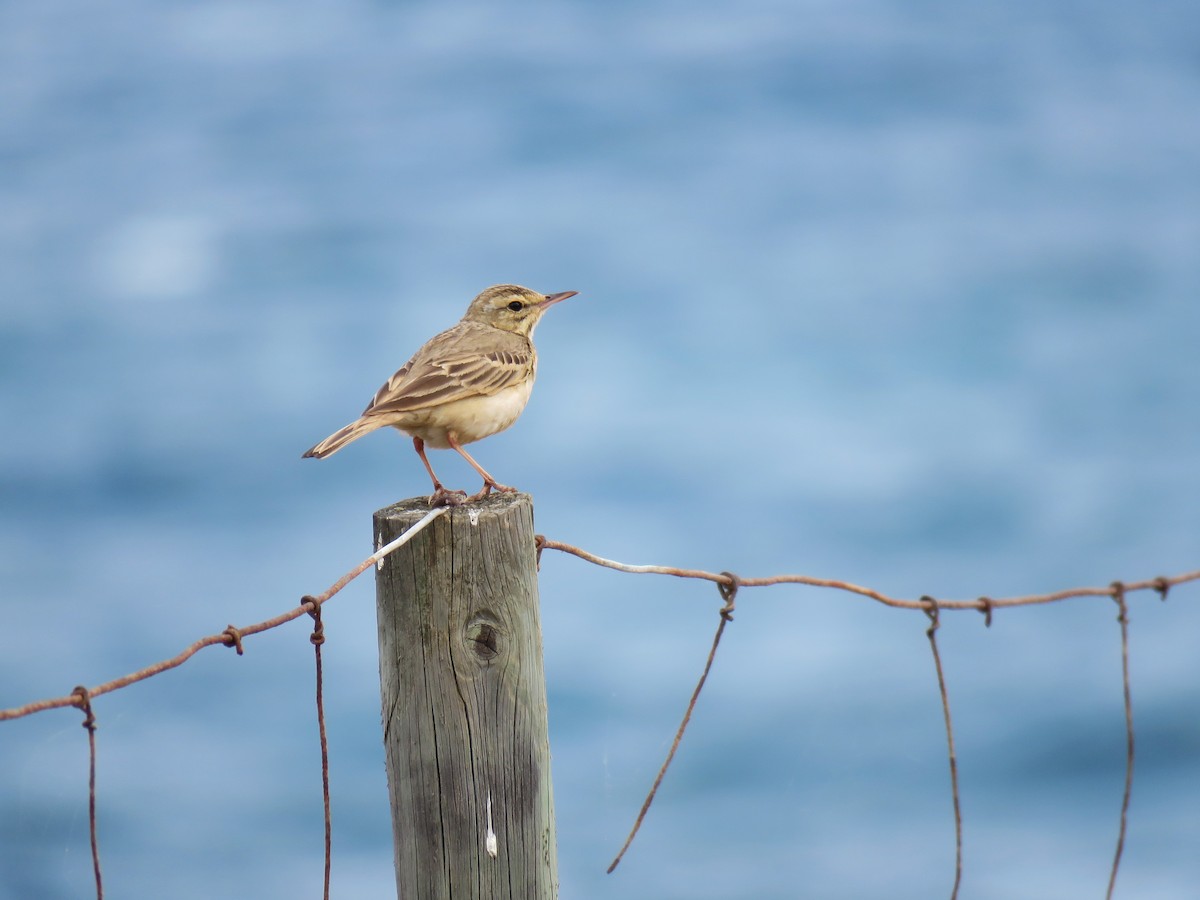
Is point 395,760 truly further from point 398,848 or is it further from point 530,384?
point 530,384

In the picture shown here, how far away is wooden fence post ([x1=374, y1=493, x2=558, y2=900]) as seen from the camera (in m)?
3.72

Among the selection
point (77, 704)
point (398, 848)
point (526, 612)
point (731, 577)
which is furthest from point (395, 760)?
point (731, 577)

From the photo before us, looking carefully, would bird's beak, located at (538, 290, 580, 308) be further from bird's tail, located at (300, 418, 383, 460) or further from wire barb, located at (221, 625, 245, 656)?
wire barb, located at (221, 625, 245, 656)

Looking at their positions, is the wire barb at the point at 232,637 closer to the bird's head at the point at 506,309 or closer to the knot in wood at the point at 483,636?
the knot in wood at the point at 483,636

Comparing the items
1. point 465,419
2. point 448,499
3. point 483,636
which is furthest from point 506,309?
point 483,636

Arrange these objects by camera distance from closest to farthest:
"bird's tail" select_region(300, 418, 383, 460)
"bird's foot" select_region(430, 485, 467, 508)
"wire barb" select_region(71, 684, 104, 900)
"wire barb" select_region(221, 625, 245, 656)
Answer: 1. "wire barb" select_region(71, 684, 104, 900)
2. "wire barb" select_region(221, 625, 245, 656)
3. "bird's foot" select_region(430, 485, 467, 508)
4. "bird's tail" select_region(300, 418, 383, 460)

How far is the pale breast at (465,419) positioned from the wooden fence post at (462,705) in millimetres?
1609

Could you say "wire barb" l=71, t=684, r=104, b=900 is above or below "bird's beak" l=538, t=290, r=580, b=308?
below

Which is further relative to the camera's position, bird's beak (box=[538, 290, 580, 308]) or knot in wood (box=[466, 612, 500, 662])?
bird's beak (box=[538, 290, 580, 308])

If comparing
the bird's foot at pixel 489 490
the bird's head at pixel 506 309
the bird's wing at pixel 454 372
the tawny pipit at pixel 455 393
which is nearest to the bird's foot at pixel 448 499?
the bird's foot at pixel 489 490

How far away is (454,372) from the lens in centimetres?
554

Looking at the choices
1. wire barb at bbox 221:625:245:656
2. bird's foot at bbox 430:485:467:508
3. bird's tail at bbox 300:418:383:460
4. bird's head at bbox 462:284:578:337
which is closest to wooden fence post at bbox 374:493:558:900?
bird's foot at bbox 430:485:467:508

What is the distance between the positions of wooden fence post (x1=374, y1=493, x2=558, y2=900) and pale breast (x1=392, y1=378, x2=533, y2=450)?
5.28 ft

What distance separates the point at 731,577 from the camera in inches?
177
